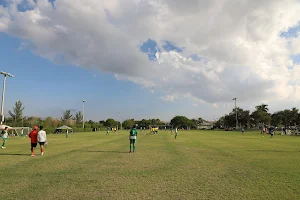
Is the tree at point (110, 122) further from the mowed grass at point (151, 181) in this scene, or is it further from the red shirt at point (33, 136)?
the mowed grass at point (151, 181)

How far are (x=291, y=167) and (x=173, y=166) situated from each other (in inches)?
210

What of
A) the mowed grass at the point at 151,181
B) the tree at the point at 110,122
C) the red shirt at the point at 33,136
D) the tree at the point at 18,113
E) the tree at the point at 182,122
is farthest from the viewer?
the tree at the point at 182,122

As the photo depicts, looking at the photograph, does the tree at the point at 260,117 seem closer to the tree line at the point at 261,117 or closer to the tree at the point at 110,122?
the tree line at the point at 261,117

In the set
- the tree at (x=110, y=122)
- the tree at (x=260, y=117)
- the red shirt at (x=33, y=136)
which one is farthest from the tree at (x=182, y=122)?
the red shirt at (x=33, y=136)

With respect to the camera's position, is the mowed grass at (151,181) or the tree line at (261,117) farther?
the tree line at (261,117)

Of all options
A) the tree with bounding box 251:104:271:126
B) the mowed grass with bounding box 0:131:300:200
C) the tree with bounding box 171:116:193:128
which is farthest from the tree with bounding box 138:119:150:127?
the mowed grass with bounding box 0:131:300:200

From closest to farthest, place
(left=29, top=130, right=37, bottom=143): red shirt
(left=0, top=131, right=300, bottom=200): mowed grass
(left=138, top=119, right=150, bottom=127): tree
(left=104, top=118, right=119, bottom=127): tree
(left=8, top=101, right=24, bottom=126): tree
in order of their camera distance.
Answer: (left=0, top=131, right=300, bottom=200): mowed grass, (left=29, top=130, right=37, bottom=143): red shirt, (left=8, top=101, right=24, bottom=126): tree, (left=104, top=118, right=119, bottom=127): tree, (left=138, top=119, right=150, bottom=127): tree

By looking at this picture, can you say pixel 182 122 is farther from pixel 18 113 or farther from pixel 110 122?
pixel 18 113

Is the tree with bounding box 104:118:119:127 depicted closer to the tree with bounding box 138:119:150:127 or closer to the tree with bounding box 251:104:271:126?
the tree with bounding box 138:119:150:127

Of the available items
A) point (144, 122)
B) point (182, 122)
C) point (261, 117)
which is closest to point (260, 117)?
point (261, 117)

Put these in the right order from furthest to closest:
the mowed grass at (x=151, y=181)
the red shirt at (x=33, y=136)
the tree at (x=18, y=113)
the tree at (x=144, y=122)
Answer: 1. the tree at (x=144, y=122)
2. the tree at (x=18, y=113)
3. the red shirt at (x=33, y=136)
4. the mowed grass at (x=151, y=181)

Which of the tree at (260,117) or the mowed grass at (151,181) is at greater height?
the tree at (260,117)

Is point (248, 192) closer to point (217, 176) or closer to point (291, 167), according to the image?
point (217, 176)

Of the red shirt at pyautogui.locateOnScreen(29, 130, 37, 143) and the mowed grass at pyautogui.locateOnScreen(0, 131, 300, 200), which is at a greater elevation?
the red shirt at pyautogui.locateOnScreen(29, 130, 37, 143)
